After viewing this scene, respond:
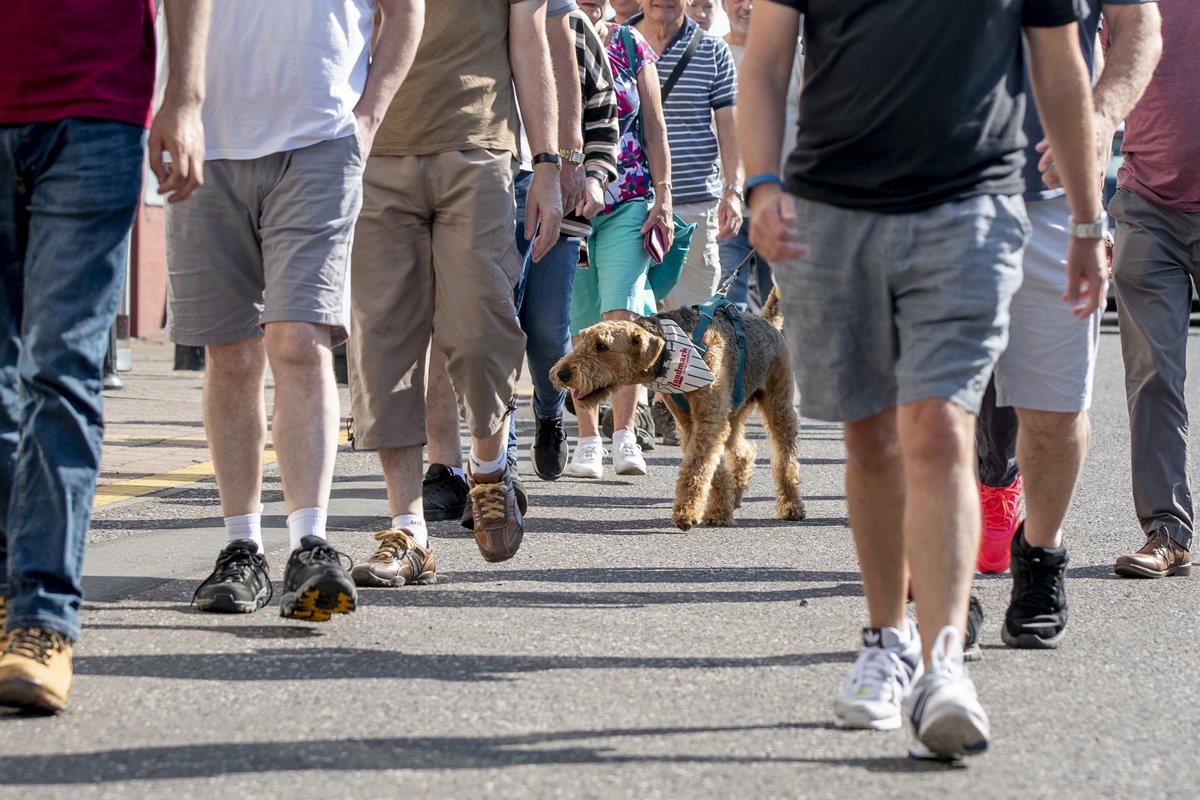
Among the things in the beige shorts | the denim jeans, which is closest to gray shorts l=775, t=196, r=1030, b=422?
the beige shorts

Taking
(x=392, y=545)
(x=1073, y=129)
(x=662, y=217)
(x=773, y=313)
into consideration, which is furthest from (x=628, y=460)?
(x=1073, y=129)

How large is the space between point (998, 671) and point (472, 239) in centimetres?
208

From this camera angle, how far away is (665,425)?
1045 centimetres

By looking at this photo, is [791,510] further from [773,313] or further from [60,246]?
[60,246]

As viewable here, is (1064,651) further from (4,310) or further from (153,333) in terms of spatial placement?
(153,333)

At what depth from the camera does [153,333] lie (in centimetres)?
1819

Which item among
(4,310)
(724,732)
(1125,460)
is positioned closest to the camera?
(724,732)

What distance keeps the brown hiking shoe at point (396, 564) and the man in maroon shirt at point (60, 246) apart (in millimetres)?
1437

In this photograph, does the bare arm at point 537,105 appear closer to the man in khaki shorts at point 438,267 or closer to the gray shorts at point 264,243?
the man in khaki shorts at point 438,267

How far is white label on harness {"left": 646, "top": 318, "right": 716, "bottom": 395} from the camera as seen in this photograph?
23.7ft

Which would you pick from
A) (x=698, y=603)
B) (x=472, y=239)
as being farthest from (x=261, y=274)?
(x=698, y=603)

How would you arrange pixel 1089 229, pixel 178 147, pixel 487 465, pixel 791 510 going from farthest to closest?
pixel 791 510 → pixel 487 465 → pixel 178 147 → pixel 1089 229

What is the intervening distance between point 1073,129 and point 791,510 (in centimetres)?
368

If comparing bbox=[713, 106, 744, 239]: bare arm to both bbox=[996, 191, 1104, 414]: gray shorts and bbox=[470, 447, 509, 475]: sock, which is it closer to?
bbox=[470, 447, 509, 475]: sock
